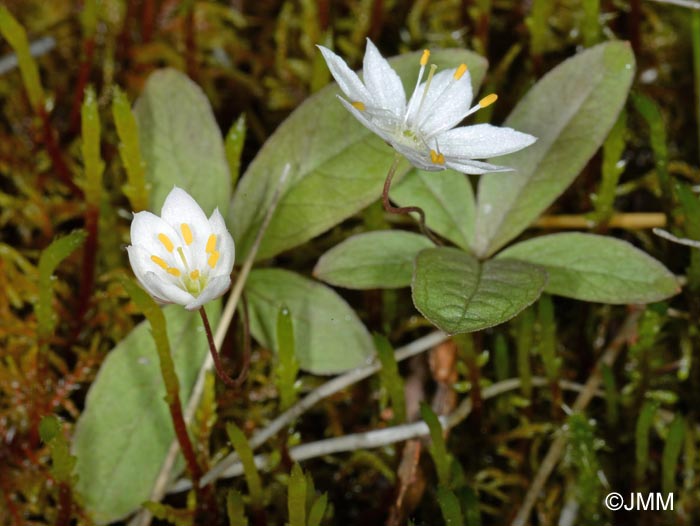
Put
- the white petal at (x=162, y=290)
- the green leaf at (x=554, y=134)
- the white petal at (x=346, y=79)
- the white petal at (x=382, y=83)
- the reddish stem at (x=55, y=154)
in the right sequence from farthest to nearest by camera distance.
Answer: the reddish stem at (x=55, y=154)
the green leaf at (x=554, y=134)
the white petal at (x=382, y=83)
the white petal at (x=346, y=79)
the white petal at (x=162, y=290)

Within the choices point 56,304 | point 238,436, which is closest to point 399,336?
point 238,436

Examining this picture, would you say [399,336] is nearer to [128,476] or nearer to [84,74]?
[128,476]

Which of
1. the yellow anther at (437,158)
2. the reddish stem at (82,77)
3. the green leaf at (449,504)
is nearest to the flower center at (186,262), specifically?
the yellow anther at (437,158)

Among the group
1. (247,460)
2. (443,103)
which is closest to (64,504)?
(247,460)

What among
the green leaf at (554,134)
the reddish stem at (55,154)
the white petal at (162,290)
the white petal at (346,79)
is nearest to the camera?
the white petal at (162,290)

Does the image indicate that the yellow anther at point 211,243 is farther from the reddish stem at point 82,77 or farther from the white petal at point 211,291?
the reddish stem at point 82,77

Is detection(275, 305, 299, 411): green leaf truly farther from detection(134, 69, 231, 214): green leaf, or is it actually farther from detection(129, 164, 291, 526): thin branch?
detection(134, 69, 231, 214): green leaf
